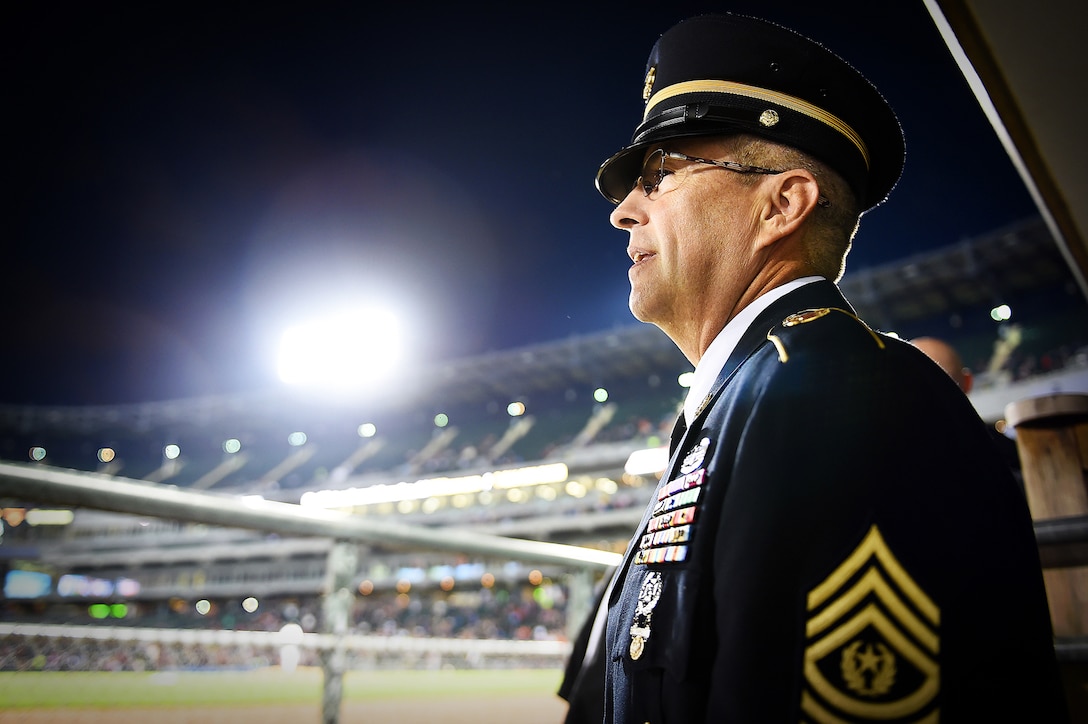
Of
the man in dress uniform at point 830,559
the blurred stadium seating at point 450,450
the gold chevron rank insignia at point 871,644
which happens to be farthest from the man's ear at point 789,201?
the blurred stadium seating at point 450,450

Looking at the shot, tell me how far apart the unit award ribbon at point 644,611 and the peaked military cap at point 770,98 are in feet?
3.13

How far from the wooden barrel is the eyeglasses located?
1.19 m

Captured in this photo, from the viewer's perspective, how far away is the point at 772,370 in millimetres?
1055

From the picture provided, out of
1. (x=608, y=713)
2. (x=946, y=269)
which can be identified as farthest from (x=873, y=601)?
(x=946, y=269)

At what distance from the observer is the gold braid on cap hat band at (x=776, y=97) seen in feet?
4.92

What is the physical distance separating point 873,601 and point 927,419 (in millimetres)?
272

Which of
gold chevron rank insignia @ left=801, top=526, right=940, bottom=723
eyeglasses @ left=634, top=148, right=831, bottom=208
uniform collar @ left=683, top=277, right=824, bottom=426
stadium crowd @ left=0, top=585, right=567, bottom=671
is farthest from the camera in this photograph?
stadium crowd @ left=0, top=585, right=567, bottom=671

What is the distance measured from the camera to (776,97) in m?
1.50

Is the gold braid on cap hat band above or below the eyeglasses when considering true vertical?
above

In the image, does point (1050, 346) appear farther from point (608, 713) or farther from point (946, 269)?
point (608, 713)

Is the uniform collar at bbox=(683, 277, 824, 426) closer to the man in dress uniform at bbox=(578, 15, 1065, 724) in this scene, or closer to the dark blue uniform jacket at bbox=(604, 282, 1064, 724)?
the man in dress uniform at bbox=(578, 15, 1065, 724)

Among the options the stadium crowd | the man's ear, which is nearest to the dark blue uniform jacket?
the man's ear

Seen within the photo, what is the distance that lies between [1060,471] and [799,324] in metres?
1.57

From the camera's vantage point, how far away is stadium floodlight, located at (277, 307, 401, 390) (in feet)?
130
